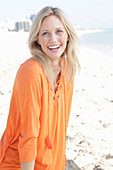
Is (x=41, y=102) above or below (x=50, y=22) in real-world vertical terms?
below

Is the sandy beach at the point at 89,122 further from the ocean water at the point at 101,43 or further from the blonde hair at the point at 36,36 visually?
the ocean water at the point at 101,43

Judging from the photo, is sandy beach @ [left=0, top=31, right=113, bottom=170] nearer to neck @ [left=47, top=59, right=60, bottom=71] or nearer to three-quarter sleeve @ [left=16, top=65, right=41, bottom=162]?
neck @ [left=47, top=59, right=60, bottom=71]

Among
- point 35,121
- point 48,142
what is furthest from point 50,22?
point 48,142

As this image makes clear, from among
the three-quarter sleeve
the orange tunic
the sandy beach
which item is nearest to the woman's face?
the orange tunic

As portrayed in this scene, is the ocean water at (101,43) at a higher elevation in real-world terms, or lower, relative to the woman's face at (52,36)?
lower

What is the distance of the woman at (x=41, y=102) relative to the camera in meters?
1.37

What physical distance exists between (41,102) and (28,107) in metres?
0.13

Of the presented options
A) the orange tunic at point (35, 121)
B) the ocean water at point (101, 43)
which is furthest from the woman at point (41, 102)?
the ocean water at point (101, 43)

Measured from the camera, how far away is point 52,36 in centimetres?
149

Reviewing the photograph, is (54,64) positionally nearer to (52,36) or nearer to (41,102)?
(52,36)

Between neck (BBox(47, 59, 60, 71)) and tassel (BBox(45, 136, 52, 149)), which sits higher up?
neck (BBox(47, 59, 60, 71))

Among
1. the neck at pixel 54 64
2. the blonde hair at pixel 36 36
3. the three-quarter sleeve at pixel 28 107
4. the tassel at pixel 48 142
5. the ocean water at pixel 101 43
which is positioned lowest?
the ocean water at pixel 101 43

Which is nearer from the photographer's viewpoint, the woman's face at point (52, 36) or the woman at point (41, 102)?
the woman at point (41, 102)

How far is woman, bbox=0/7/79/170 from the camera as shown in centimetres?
137
